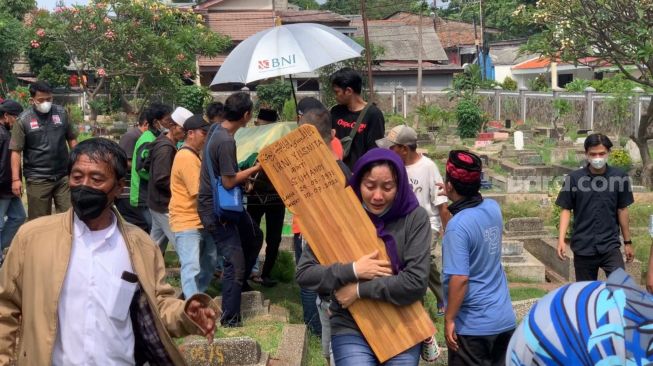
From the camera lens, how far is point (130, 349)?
2.99 meters

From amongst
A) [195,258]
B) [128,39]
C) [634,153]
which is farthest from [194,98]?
[195,258]

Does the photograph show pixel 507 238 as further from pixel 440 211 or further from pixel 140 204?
pixel 140 204

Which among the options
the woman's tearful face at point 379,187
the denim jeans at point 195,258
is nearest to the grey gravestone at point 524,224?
the denim jeans at point 195,258

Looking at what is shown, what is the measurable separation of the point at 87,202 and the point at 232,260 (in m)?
2.78

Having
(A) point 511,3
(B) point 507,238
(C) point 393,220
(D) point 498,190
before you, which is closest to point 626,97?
(D) point 498,190

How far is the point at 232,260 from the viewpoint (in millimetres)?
5660

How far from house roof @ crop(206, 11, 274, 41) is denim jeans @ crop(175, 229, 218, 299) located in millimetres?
38265

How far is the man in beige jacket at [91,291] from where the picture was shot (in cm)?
283

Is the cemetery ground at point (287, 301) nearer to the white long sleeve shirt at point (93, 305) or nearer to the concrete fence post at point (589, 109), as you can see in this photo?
the white long sleeve shirt at point (93, 305)

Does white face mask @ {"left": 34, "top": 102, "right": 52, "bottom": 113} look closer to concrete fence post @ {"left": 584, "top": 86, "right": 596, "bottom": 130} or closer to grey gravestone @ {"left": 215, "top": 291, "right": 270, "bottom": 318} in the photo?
grey gravestone @ {"left": 215, "top": 291, "right": 270, "bottom": 318}

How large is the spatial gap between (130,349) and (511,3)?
5595 cm

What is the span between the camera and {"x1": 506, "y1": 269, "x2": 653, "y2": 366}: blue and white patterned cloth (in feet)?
5.56

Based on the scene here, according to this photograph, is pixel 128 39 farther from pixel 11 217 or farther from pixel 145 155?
pixel 145 155

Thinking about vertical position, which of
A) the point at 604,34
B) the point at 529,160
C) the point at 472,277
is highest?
the point at 604,34
